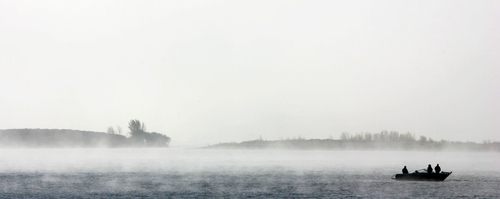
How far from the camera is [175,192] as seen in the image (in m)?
72.5

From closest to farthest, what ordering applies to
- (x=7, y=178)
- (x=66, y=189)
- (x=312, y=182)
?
(x=66, y=189) → (x=312, y=182) → (x=7, y=178)

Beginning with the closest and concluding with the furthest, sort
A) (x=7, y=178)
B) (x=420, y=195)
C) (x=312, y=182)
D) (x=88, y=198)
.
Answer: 1. (x=88, y=198)
2. (x=420, y=195)
3. (x=312, y=182)
4. (x=7, y=178)

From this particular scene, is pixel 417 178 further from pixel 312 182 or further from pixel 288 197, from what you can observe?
pixel 288 197

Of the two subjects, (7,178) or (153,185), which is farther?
(7,178)

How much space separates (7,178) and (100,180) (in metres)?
18.4

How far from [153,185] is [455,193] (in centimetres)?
4299

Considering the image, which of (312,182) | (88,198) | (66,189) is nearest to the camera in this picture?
(88,198)

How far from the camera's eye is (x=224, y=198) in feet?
216

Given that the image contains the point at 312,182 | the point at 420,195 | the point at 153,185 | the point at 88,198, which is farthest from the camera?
the point at 312,182

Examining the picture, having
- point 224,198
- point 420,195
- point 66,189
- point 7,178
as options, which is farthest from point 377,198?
point 7,178

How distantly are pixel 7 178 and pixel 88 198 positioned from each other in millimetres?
38911

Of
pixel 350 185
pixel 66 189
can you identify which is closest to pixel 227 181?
pixel 350 185

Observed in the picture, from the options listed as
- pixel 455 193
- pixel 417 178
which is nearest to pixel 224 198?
pixel 455 193

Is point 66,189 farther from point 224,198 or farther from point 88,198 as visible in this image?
point 224,198
